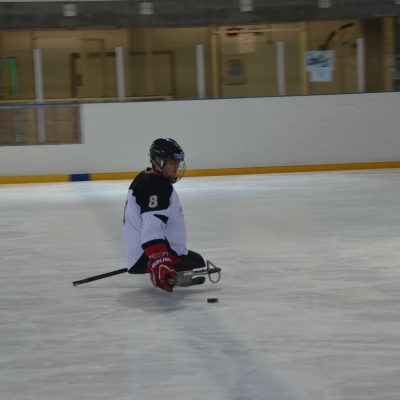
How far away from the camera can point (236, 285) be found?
15.0ft

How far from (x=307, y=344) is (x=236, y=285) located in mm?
1275

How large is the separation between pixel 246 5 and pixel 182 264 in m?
10.1

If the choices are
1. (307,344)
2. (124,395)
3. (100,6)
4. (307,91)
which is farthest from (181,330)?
(100,6)

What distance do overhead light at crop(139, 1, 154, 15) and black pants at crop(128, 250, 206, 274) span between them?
10.0 meters

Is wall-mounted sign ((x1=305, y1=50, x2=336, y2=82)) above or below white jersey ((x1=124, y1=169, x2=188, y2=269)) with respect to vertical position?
above

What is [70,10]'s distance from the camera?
45.6 feet

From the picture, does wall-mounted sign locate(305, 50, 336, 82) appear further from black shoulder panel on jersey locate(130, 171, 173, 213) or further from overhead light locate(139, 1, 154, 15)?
black shoulder panel on jersey locate(130, 171, 173, 213)

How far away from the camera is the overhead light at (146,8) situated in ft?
45.6

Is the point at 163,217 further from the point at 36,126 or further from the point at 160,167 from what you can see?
the point at 36,126

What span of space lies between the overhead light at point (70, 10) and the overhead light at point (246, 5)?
8.23 ft

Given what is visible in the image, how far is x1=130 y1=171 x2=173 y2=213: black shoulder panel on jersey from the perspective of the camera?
166 inches

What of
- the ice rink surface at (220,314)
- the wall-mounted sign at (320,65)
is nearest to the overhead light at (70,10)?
the wall-mounted sign at (320,65)

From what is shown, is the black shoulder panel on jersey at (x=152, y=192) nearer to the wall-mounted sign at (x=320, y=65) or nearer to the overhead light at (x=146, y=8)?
the wall-mounted sign at (x=320, y=65)

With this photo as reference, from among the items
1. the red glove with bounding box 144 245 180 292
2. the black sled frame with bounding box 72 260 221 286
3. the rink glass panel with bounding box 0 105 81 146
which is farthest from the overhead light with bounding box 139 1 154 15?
the red glove with bounding box 144 245 180 292
